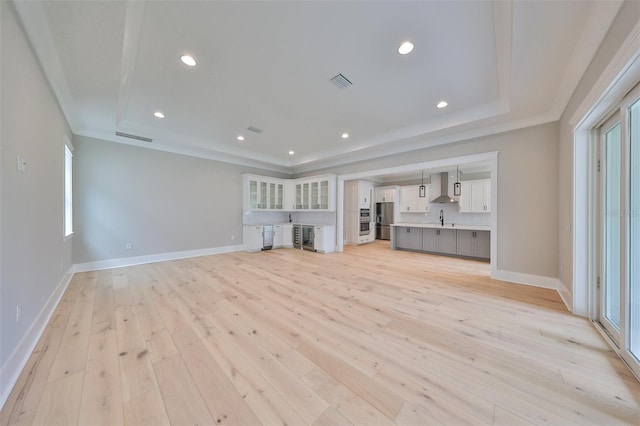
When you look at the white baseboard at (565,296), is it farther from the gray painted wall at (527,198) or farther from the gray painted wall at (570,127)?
the gray painted wall at (527,198)

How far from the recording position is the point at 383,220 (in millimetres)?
9258

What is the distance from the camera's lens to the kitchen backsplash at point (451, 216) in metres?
6.92

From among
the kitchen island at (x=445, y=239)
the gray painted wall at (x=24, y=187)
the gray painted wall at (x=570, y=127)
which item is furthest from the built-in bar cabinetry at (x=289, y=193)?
the gray painted wall at (x=570, y=127)

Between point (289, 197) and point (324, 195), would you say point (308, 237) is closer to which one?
point (324, 195)

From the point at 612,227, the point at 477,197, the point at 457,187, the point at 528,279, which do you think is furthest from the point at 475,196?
the point at 612,227

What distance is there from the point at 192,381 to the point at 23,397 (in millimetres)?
974

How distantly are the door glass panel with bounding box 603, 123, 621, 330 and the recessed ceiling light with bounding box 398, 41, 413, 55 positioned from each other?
2081 mm

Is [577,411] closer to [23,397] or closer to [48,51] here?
[23,397]

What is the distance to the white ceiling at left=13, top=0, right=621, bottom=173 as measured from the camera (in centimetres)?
177

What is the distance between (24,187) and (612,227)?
5.49 meters

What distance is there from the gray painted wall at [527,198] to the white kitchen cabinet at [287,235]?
5.18 meters

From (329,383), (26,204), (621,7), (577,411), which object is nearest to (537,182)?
(621,7)

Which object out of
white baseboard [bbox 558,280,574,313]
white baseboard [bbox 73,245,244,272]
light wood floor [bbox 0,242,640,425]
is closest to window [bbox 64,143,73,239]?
white baseboard [bbox 73,245,244,272]

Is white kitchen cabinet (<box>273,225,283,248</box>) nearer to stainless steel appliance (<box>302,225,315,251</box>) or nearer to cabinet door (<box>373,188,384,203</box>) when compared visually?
stainless steel appliance (<box>302,225,315,251</box>)
